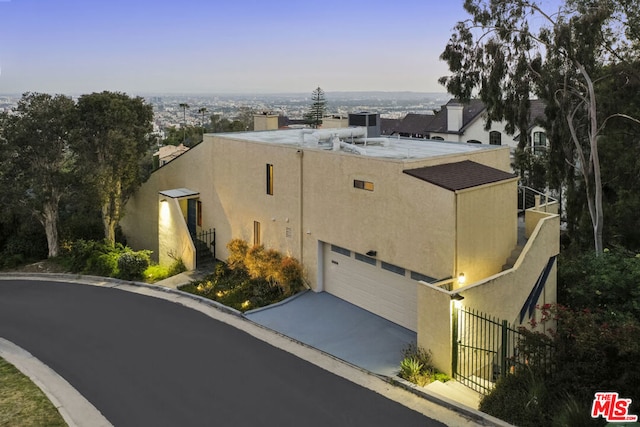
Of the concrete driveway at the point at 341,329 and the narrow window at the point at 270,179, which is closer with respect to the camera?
the concrete driveway at the point at 341,329

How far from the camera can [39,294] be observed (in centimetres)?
1866

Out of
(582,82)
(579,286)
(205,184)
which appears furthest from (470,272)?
(582,82)

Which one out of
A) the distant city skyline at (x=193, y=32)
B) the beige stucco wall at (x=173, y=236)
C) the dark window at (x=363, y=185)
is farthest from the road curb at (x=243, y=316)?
the distant city skyline at (x=193, y=32)

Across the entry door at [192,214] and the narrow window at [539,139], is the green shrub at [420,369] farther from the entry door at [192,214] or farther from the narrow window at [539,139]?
the narrow window at [539,139]

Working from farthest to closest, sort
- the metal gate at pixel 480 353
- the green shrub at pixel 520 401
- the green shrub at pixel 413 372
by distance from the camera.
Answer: the green shrub at pixel 413 372
the metal gate at pixel 480 353
the green shrub at pixel 520 401

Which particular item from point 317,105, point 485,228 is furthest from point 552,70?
point 317,105

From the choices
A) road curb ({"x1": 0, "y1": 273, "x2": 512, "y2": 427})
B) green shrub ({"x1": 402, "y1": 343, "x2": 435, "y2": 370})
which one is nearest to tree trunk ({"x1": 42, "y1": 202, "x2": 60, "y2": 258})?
road curb ({"x1": 0, "y1": 273, "x2": 512, "y2": 427})

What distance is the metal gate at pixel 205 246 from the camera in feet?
69.5

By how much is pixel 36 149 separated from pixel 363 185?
50.8 ft

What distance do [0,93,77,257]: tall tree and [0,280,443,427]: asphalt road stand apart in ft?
23.1

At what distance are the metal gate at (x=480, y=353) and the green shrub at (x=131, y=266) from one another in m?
13.2

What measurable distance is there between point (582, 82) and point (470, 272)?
47.3 ft

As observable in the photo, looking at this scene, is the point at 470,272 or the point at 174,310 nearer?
the point at 470,272

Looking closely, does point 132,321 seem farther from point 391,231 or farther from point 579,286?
point 579,286
